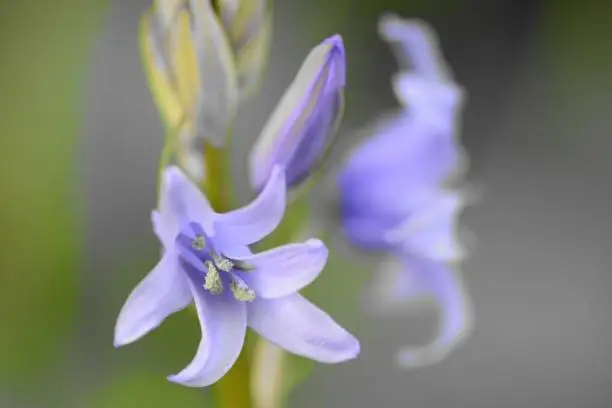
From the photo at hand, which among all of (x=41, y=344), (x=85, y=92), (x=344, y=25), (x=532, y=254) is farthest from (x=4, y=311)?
(x=532, y=254)

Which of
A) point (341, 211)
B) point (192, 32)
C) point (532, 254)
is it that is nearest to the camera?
point (192, 32)

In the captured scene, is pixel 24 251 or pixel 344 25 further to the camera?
pixel 344 25

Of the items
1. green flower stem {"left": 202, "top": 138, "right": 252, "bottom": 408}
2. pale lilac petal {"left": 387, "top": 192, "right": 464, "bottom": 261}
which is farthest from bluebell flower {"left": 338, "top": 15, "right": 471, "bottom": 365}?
green flower stem {"left": 202, "top": 138, "right": 252, "bottom": 408}

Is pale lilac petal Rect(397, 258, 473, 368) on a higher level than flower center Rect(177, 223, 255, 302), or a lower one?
lower

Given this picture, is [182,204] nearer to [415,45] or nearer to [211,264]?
[211,264]

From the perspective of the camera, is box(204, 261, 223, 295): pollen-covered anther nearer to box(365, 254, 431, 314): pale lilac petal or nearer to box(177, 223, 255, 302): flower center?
box(177, 223, 255, 302): flower center

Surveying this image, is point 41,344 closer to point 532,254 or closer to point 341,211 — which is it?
point 341,211
